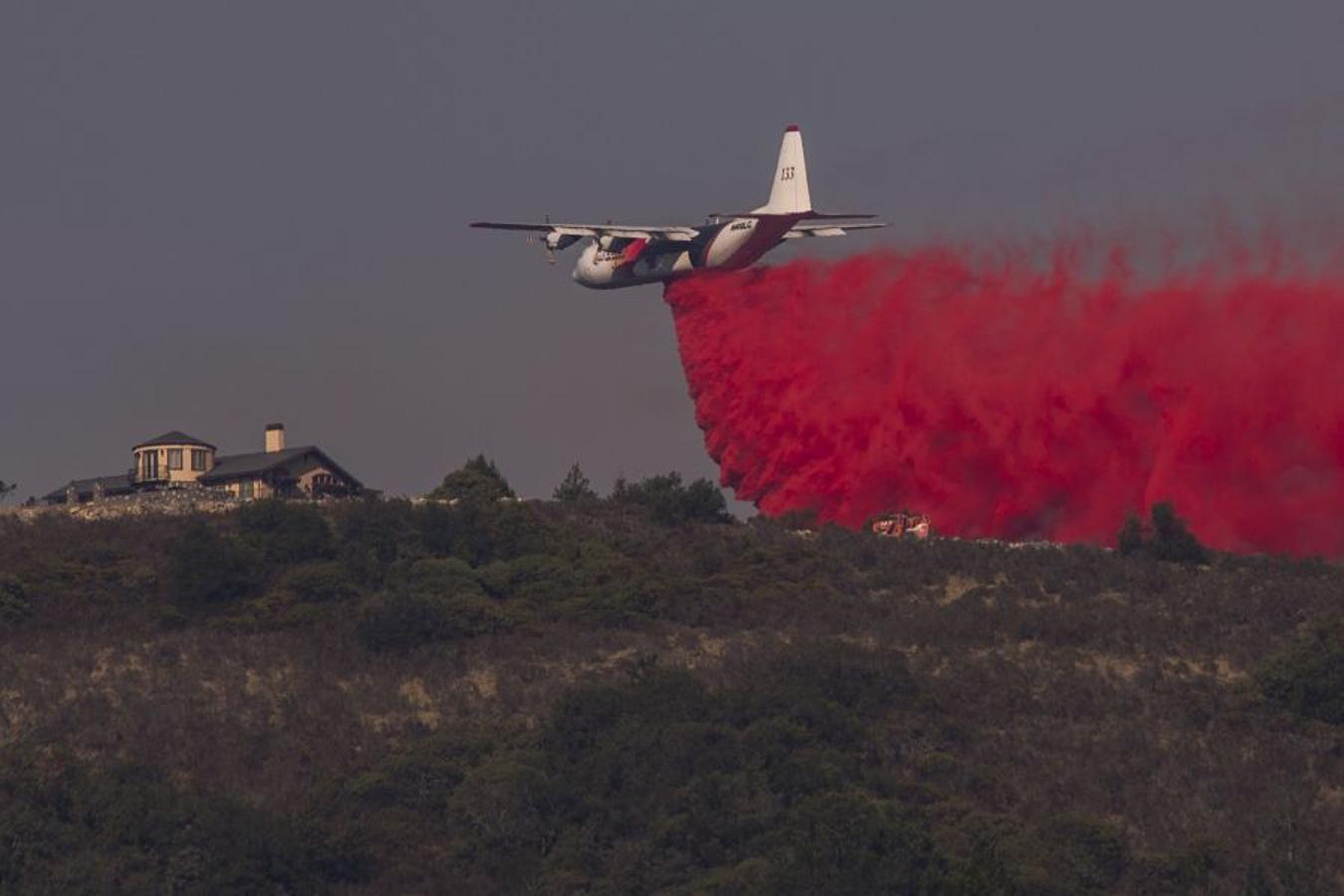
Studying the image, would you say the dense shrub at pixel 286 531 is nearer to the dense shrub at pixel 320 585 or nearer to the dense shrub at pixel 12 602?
the dense shrub at pixel 320 585

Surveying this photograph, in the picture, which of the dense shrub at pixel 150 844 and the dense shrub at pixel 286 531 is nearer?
the dense shrub at pixel 150 844

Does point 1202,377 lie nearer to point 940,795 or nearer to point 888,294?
point 888,294

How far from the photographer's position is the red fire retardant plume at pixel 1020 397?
3925 inches

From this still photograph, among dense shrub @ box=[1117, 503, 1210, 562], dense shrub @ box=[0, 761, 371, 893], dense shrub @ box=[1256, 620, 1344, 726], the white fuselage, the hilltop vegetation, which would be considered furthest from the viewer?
the white fuselage

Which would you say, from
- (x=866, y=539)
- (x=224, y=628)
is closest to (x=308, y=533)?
(x=224, y=628)

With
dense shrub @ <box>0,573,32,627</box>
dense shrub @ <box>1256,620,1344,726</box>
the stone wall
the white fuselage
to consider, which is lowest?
dense shrub @ <box>1256,620,1344,726</box>

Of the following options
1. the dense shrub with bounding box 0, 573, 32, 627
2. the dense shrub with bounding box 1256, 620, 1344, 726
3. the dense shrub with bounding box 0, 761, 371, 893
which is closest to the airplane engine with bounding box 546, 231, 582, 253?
the dense shrub with bounding box 0, 573, 32, 627

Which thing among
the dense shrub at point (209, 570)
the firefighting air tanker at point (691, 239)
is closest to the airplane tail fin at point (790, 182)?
the firefighting air tanker at point (691, 239)

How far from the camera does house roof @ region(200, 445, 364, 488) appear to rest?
117 m

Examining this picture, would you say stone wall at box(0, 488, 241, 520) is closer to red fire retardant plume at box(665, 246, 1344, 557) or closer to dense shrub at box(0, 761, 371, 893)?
red fire retardant plume at box(665, 246, 1344, 557)

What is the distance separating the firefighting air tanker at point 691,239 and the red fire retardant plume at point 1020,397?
5.13ft

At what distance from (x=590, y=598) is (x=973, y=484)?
15.6 metres

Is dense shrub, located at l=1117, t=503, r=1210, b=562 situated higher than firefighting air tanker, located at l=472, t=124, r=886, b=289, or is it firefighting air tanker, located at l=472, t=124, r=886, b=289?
firefighting air tanker, located at l=472, t=124, r=886, b=289

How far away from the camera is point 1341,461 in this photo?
98.8 m
